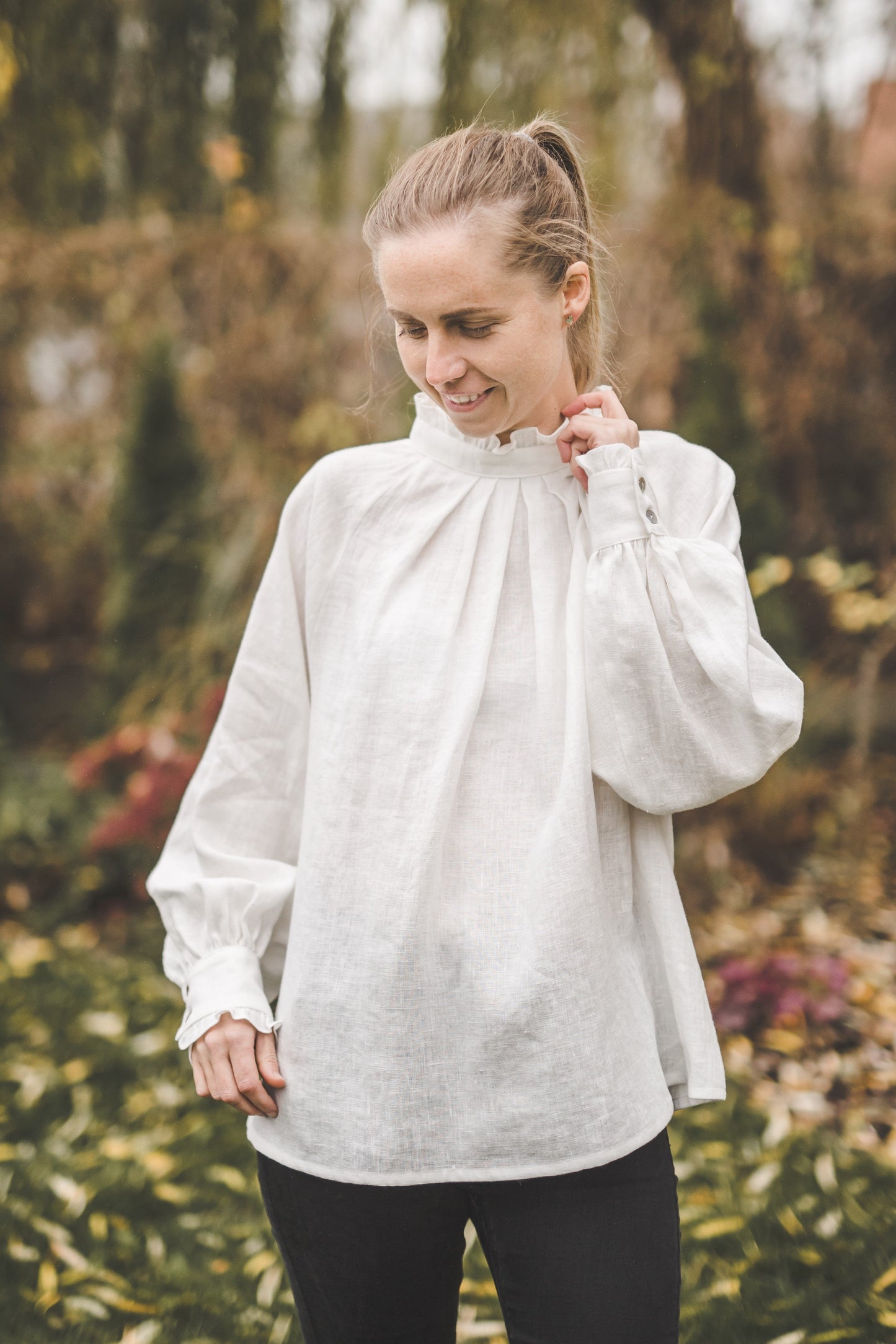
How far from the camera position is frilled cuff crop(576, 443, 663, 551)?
1.13 metres

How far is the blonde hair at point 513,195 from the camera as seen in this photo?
3.68 ft

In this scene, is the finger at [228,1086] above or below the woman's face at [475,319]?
below

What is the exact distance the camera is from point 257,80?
3795 millimetres

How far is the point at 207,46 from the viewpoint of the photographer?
380 centimetres

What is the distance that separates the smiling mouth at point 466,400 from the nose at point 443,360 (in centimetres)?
3

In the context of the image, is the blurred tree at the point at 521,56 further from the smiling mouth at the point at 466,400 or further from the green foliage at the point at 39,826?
the smiling mouth at the point at 466,400

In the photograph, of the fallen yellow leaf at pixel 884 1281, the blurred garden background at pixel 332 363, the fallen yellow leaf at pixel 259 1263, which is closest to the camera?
the fallen yellow leaf at pixel 884 1281

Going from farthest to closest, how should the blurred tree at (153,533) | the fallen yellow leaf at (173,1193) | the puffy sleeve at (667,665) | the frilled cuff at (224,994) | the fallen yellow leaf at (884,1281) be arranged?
1. the blurred tree at (153,533)
2. the fallen yellow leaf at (173,1193)
3. the fallen yellow leaf at (884,1281)
4. the frilled cuff at (224,994)
5. the puffy sleeve at (667,665)

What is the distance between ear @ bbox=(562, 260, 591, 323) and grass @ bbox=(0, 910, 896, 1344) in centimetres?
179

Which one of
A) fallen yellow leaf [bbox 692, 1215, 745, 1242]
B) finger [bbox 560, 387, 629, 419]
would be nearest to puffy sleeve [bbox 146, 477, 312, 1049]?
finger [bbox 560, 387, 629, 419]

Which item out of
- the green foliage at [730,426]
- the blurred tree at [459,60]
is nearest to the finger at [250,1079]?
the green foliage at [730,426]

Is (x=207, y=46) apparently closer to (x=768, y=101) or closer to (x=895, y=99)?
(x=768, y=101)

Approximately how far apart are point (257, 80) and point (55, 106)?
0.75m

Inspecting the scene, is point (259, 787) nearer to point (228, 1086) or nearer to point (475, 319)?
point (228, 1086)
